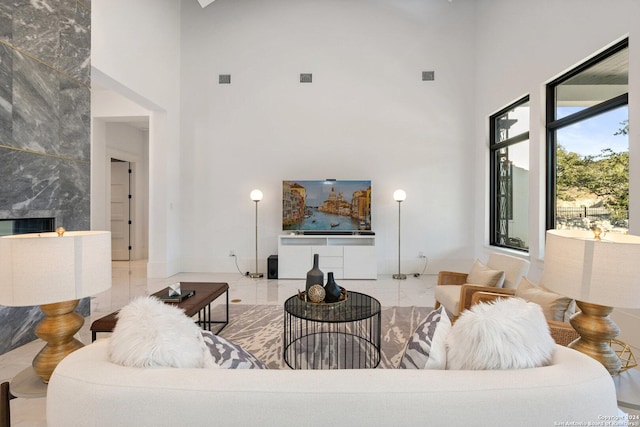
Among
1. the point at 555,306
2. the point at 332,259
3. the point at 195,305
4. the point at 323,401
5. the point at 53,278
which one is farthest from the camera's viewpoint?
the point at 332,259

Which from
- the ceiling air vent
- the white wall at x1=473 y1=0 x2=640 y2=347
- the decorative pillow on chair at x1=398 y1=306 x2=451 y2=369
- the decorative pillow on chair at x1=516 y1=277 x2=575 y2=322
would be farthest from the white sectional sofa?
the ceiling air vent

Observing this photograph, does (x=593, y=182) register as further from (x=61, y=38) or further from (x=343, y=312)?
(x=61, y=38)

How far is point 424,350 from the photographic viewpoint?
3.44ft

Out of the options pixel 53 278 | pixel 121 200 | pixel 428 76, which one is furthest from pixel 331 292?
pixel 121 200

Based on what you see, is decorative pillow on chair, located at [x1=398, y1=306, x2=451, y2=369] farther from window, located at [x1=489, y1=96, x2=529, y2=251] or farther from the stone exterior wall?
window, located at [x1=489, y1=96, x2=529, y2=251]

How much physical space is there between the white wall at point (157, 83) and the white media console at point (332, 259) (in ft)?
6.71

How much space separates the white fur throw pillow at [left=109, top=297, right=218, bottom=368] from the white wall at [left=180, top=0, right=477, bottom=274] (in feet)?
14.7

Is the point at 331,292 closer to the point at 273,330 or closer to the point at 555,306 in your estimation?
the point at 273,330

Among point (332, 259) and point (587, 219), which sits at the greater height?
point (587, 219)

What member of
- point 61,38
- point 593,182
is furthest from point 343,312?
point 61,38

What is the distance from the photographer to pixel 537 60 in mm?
3814

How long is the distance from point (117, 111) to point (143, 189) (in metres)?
2.01

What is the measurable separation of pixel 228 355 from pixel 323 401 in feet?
1.42

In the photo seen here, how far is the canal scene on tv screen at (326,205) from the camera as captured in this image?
5.21 metres
